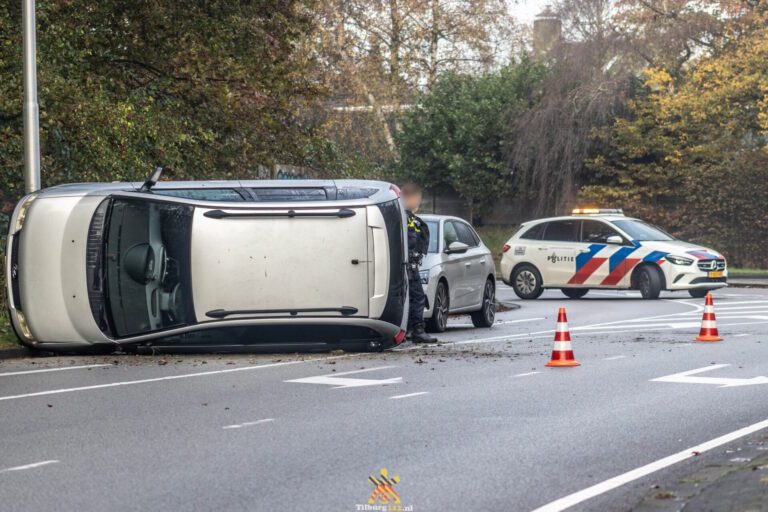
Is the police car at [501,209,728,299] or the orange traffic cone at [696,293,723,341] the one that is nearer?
the orange traffic cone at [696,293,723,341]

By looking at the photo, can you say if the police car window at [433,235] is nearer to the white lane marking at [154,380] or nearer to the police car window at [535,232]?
the white lane marking at [154,380]

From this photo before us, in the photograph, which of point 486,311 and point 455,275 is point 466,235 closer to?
point 486,311

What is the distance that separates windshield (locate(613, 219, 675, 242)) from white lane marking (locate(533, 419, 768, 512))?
55.3 feet

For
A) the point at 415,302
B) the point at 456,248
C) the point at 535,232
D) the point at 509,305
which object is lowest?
the point at 509,305

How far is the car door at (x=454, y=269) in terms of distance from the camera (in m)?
18.1

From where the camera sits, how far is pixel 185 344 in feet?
47.6

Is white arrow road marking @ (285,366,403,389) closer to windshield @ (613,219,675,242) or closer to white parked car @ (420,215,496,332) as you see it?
white parked car @ (420,215,496,332)

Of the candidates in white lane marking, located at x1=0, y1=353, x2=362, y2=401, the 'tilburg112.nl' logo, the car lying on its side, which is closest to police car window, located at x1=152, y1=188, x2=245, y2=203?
the car lying on its side

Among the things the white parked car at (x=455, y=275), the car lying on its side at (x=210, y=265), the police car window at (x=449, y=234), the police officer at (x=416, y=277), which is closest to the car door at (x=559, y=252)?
the white parked car at (x=455, y=275)

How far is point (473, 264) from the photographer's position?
1900 centimetres

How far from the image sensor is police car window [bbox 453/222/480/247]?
1919 centimetres

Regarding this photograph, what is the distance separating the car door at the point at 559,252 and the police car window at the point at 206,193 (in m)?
13.1

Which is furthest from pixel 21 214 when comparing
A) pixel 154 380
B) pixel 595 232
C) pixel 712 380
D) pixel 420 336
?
pixel 595 232

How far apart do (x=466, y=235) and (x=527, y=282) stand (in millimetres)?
8074
